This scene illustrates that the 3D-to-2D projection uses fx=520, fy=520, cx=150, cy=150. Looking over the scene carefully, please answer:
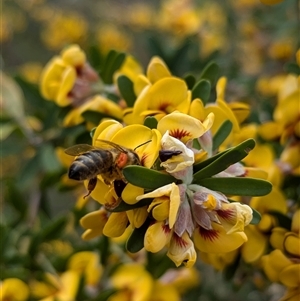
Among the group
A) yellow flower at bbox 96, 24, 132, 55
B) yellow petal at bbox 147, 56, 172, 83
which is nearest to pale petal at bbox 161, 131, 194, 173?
yellow petal at bbox 147, 56, 172, 83

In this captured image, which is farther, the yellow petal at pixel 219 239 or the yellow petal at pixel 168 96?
the yellow petal at pixel 168 96

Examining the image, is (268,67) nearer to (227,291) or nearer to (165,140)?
(227,291)

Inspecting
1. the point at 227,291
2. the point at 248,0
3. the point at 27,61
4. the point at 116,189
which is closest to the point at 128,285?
the point at 116,189

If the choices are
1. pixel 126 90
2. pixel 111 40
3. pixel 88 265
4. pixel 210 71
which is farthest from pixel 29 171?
pixel 111 40

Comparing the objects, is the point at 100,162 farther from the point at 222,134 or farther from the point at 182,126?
the point at 222,134

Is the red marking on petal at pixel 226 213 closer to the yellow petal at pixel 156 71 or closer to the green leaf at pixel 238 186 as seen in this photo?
the green leaf at pixel 238 186

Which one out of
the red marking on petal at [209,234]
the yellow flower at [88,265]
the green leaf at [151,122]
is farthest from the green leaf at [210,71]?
the yellow flower at [88,265]
